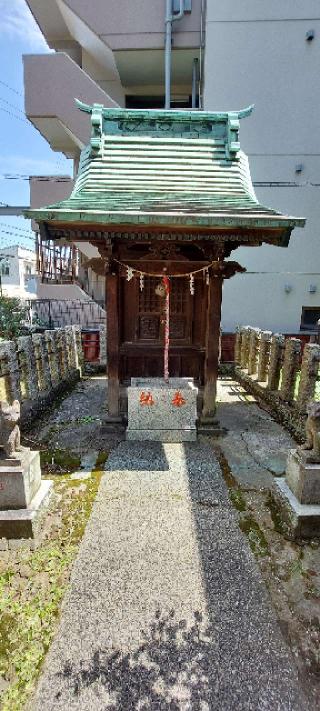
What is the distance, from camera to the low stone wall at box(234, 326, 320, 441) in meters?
6.82

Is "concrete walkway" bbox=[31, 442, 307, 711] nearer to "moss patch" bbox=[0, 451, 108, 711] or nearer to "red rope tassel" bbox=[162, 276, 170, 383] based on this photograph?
Answer: "moss patch" bbox=[0, 451, 108, 711]

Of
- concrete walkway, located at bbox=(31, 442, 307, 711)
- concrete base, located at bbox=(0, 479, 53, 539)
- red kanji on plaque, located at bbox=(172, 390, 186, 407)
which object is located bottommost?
concrete walkway, located at bbox=(31, 442, 307, 711)

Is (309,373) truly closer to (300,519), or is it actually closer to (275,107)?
(300,519)

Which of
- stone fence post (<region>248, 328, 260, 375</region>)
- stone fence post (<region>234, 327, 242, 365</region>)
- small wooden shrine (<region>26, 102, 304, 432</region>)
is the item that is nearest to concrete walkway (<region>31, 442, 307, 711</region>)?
small wooden shrine (<region>26, 102, 304, 432</region>)

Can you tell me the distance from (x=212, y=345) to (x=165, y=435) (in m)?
2.17

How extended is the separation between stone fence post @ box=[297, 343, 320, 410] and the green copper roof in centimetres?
254

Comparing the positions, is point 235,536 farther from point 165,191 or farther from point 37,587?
point 165,191

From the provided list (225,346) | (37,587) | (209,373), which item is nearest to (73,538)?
(37,587)

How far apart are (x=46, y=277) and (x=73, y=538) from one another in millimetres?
18253

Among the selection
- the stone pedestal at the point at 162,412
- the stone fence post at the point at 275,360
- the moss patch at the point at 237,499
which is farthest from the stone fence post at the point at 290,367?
the moss patch at the point at 237,499

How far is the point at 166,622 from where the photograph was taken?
3078 mm

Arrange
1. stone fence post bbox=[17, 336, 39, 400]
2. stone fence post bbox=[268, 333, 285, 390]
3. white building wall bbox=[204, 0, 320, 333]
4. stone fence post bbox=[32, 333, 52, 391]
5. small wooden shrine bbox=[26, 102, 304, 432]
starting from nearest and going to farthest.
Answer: small wooden shrine bbox=[26, 102, 304, 432] < stone fence post bbox=[17, 336, 39, 400] < stone fence post bbox=[32, 333, 52, 391] < stone fence post bbox=[268, 333, 285, 390] < white building wall bbox=[204, 0, 320, 333]

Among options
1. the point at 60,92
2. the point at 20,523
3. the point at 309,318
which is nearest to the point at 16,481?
the point at 20,523

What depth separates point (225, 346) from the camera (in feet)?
43.7
